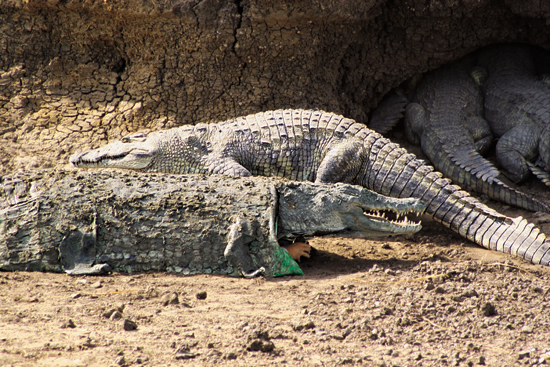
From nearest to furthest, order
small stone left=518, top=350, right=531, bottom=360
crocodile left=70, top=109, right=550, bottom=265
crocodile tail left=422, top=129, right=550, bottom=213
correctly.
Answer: small stone left=518, top=350, right=531, bottom=360 < crocodile left=70, top=109, right=550, bottom=265 < crocodile tail left=422, top=129, right=550, bottom=213

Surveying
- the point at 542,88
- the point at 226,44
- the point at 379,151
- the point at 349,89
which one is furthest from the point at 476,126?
the point at 226,44

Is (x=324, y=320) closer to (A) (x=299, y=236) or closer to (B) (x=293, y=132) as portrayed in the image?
(A) (x=299, y=236)

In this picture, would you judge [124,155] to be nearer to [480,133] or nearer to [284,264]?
[284,264]

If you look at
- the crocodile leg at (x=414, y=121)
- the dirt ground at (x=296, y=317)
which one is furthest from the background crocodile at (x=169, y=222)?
the crocodile leg at (x=414, y=121)

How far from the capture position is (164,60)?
5555 mm

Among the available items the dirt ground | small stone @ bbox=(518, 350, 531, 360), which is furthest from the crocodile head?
small stone @ bbox=(518, 350, 531, 360)

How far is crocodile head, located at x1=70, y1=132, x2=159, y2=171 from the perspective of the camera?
16.4 feet

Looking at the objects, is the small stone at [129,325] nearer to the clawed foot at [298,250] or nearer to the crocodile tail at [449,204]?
the clawed foot at [298,250]

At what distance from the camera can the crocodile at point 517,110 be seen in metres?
5.69

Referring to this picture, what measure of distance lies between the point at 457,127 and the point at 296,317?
13.2 feet

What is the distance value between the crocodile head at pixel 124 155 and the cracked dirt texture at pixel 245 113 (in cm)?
41

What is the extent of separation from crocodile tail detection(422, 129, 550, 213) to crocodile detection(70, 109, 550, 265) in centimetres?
94

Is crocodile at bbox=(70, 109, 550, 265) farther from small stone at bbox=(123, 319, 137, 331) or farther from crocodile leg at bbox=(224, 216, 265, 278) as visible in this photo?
small stone at bbox=(123, 319, 137, 331)

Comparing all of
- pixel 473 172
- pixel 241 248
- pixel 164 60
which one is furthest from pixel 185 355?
pixel 473 172
